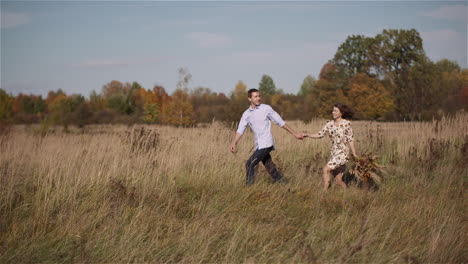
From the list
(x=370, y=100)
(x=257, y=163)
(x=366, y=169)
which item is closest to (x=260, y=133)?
(x=257, y=163)

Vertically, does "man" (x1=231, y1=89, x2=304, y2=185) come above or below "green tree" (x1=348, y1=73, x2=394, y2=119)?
below

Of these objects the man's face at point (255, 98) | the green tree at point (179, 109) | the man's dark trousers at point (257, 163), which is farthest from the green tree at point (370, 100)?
the man's face at point (255, 98)

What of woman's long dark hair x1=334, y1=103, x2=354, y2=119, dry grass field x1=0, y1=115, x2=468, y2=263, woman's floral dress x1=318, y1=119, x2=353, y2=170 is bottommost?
dry grass field x1=0, y1=115, x2=468, y2=263

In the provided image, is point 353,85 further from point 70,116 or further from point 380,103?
point 70,116

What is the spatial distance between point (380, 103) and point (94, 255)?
112 feet

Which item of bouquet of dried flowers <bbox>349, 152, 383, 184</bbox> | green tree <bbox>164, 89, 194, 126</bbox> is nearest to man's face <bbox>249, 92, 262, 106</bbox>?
bouquet of dried flowers <bbox>349, 152, 383, 184</bbox>

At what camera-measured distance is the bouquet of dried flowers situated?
6.18 m

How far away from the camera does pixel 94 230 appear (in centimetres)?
424

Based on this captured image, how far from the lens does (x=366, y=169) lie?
20.3 ft

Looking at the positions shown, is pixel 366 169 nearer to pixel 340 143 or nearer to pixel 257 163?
pixel 340 143

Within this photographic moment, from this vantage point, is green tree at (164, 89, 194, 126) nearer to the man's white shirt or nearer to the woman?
the man's white shirt

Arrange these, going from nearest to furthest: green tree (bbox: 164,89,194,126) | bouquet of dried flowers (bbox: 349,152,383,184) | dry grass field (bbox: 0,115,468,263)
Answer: dry grass field (bbox: 0,115,468,263) < bouquet of dried flowers (bbox: 349,152,383,184) < green tree (bbox: 164,89,194,126)

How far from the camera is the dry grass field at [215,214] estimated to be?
375 centimetres

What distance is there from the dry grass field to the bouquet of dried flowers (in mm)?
245
